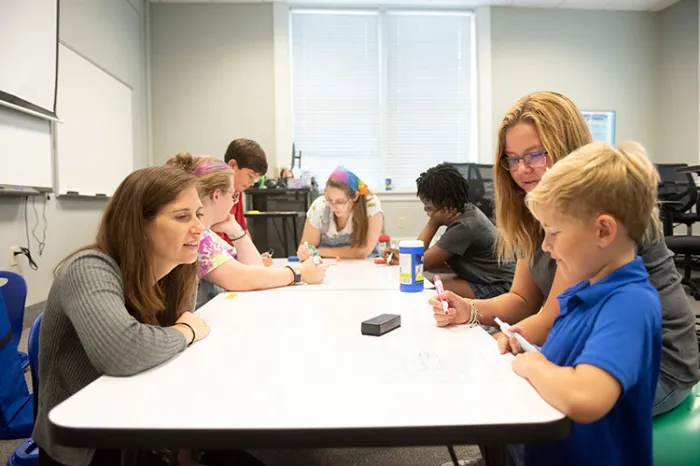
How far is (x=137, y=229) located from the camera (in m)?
1.01

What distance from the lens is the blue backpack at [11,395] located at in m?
1.19

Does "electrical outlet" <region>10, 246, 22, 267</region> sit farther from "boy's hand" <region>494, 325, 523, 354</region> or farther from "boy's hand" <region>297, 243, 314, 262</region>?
"boy's hand" <region>494, 325, 523, 354</region>

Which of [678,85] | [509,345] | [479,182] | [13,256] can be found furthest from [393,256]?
[678,85]

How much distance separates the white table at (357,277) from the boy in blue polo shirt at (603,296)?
0.88m

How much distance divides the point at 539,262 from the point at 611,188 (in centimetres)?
56

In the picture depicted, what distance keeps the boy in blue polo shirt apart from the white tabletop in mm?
95

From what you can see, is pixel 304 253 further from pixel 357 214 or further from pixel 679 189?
pixel 679 189

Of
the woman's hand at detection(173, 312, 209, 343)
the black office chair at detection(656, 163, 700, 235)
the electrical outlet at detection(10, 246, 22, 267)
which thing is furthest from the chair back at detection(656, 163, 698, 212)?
the electrical outlet at detection(10, 246, 22, 267)

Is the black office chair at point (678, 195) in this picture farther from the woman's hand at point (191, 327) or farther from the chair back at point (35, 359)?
the chair back at point (35, 359)

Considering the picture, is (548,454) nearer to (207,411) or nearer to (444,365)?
(444,365)

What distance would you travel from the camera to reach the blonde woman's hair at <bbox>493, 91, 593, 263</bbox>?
121 centimetres

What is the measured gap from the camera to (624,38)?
5703mm

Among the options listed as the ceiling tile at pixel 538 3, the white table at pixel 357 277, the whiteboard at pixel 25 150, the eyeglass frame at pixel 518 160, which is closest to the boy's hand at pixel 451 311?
the eyeglass frame at pixel 518 160

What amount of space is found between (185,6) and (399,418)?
5.69m
